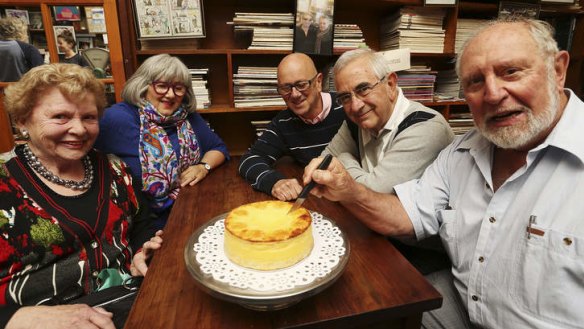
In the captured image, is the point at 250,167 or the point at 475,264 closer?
the point at 475,264

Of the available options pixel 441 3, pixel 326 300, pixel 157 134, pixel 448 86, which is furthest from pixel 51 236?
pixel 448 86

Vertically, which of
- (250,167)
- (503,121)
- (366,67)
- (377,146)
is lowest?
(250,167)

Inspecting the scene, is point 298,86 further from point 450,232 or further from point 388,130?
point 450,232

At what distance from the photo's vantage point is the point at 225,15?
254 cm

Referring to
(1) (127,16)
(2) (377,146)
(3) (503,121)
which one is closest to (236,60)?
→ (1) (127,16)

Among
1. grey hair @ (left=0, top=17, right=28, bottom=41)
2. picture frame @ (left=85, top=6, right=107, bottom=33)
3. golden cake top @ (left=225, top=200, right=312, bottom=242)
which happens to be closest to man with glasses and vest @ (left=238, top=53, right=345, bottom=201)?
golden cake top @ (left=225, top=200, right=312, bottom=242)

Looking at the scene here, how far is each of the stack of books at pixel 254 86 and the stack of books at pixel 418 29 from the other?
41.2 inches

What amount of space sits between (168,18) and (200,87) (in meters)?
0.50

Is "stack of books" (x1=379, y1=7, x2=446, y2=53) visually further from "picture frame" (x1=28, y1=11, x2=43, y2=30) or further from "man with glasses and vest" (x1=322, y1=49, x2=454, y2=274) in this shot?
"picture frame" (x1=28, y1=11, x2=43, y2=30)

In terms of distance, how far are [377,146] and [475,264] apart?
70 cm

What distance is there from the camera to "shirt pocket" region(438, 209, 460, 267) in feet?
3.52

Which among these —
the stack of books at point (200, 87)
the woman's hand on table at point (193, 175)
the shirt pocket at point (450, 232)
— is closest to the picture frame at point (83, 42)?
the stack of books at point (200, 87)

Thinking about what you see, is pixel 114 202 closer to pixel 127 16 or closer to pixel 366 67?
pixel 366 67

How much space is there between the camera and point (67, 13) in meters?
2.05
